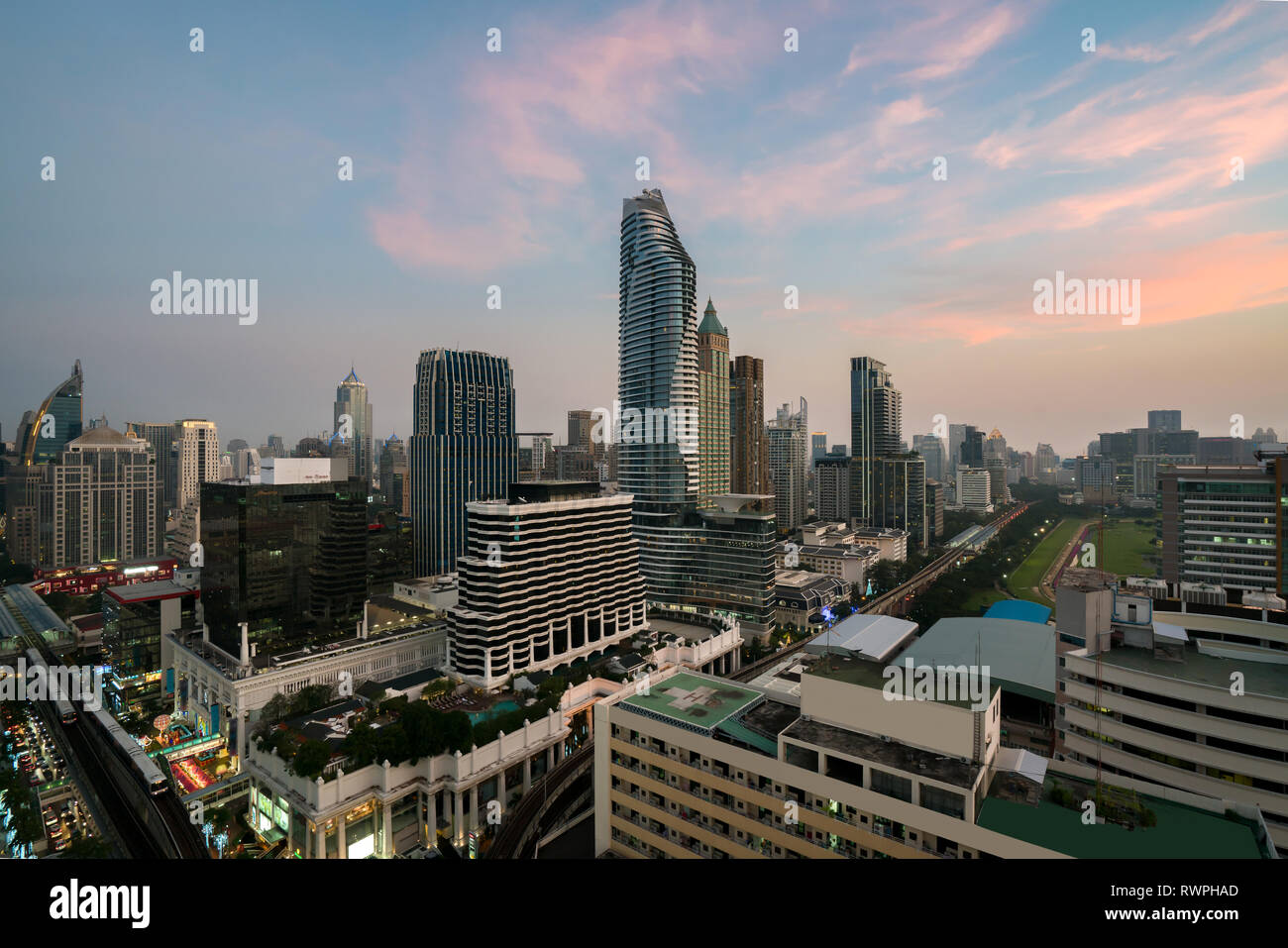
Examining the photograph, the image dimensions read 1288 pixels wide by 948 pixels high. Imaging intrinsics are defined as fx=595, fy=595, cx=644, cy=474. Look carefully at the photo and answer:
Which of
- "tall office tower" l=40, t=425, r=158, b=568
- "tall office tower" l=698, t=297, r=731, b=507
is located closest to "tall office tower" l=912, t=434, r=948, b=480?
"tall office tower" l=698, t=297, r=731, b=507

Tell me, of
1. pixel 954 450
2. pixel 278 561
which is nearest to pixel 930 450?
pixel 954 450

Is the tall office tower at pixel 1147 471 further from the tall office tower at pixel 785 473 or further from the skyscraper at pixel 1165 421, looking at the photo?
the tall office tower at pixel 785 473

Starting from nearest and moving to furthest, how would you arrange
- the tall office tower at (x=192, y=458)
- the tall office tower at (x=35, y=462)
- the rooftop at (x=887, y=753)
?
the rooftop at (x=887, y=753), the tall office tower at (x=35, y=462), the tall office tower at (x=192, y=458)

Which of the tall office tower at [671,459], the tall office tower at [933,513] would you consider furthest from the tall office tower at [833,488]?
the tall office tower at [671,459]

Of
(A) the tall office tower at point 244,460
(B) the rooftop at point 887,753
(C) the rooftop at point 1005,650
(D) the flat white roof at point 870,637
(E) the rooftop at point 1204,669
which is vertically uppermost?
(A) the tall office tower at point 244,460

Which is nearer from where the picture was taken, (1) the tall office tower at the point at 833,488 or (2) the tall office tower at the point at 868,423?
(2) the tall office tower at the point at 868,423
